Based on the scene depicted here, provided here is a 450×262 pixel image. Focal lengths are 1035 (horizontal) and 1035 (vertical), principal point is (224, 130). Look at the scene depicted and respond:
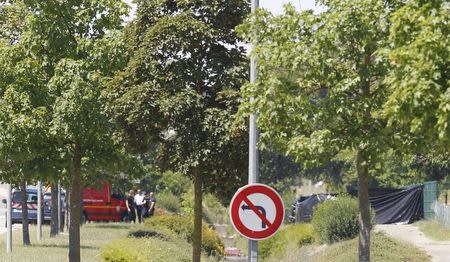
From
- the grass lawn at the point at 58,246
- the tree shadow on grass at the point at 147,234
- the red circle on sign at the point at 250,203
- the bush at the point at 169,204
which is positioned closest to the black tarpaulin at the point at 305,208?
the grass lawn at the point at 58,246

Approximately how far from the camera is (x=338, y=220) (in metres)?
31.4

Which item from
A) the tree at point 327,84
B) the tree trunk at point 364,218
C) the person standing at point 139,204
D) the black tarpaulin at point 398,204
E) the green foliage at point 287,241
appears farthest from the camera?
the black tarpaulin at point 398,204

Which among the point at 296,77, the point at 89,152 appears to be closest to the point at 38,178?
the point at 89,152

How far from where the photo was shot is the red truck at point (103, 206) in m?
47.9

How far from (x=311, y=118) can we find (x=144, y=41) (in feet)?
20.4

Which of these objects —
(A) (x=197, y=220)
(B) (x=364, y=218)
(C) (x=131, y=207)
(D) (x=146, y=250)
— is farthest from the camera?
(C) (x=131, y=207)

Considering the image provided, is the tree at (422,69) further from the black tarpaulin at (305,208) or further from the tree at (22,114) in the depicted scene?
the black tarpaulin at (305,208)

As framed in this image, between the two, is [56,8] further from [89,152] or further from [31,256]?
[31,256]

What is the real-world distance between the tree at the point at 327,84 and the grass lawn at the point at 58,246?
10.7 metres

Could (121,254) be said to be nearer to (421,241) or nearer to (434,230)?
(421,241)

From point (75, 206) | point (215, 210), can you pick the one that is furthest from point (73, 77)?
point (215, 210)

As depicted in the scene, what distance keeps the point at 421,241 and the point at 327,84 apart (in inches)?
759

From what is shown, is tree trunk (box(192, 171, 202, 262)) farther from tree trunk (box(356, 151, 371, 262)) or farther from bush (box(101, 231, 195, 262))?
tree trunk (box(356, 151, 371, 262))

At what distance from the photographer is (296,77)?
1423cm
